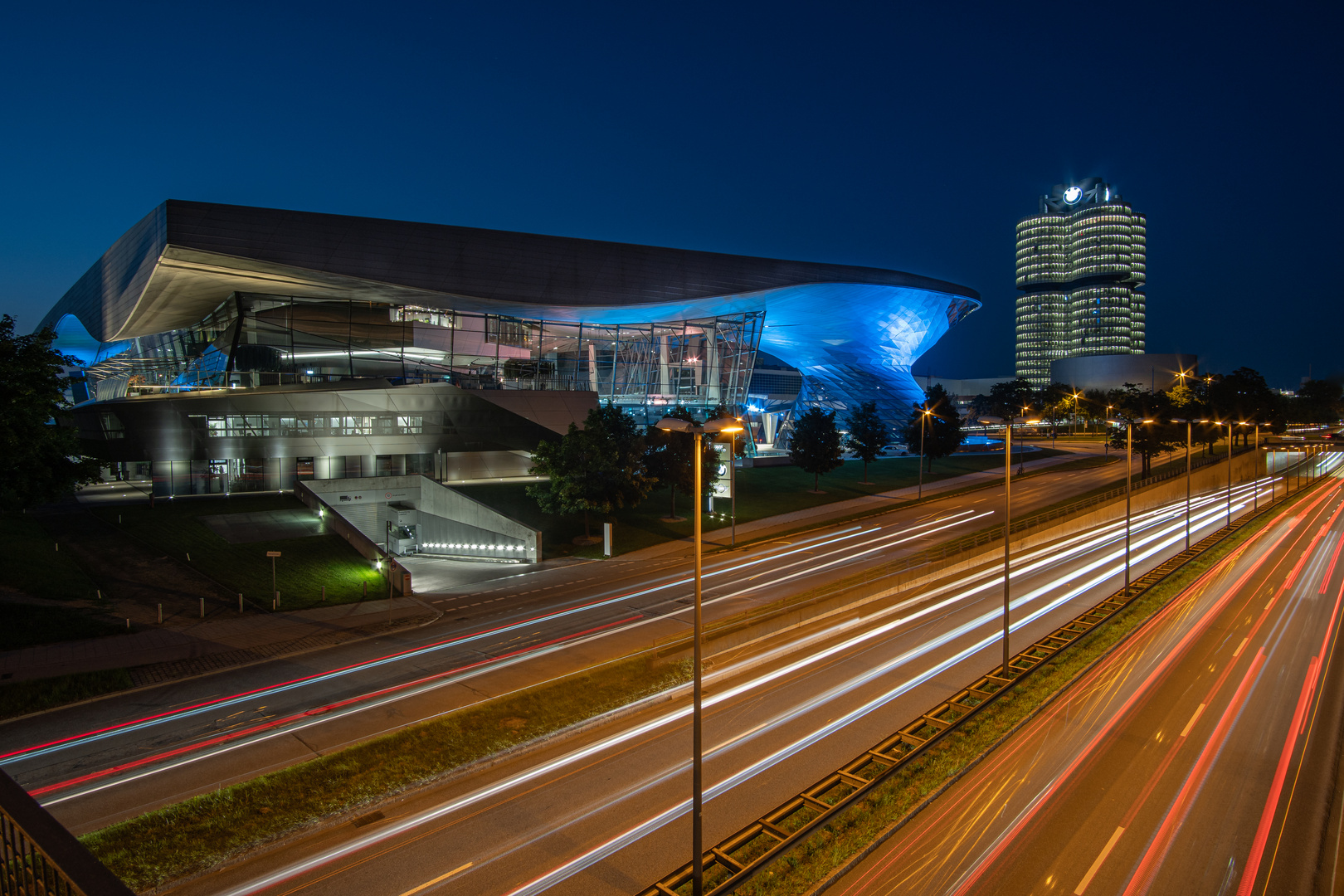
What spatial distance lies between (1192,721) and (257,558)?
2835 cm

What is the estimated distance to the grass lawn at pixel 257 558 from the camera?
23094 mm

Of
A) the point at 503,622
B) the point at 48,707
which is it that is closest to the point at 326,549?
the point at 503,622

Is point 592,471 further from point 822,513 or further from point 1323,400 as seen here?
point 1323,400

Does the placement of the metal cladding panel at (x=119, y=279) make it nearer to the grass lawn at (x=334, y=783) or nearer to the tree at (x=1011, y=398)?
the grass lawn at (x=334, y=783)

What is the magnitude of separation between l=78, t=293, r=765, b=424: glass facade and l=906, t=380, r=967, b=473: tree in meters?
14.0

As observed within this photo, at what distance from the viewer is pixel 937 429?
52688 mm

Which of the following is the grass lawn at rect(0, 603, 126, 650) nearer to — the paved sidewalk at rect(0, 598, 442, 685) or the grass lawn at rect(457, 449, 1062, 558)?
the paved sidewalk at rect(0, 598, 442, 685)

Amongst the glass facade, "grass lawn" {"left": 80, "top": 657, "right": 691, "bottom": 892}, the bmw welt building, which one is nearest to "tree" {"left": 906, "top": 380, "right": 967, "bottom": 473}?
the bmw welt building

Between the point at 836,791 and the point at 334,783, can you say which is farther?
the point at 334,783

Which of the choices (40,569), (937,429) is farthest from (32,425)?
(937,429)

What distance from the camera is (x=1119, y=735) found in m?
11.5

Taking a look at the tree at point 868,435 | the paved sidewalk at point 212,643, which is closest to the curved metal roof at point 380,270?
the tree at point 868,435

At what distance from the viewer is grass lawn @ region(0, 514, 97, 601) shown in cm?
2080

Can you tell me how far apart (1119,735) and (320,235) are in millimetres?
39609
